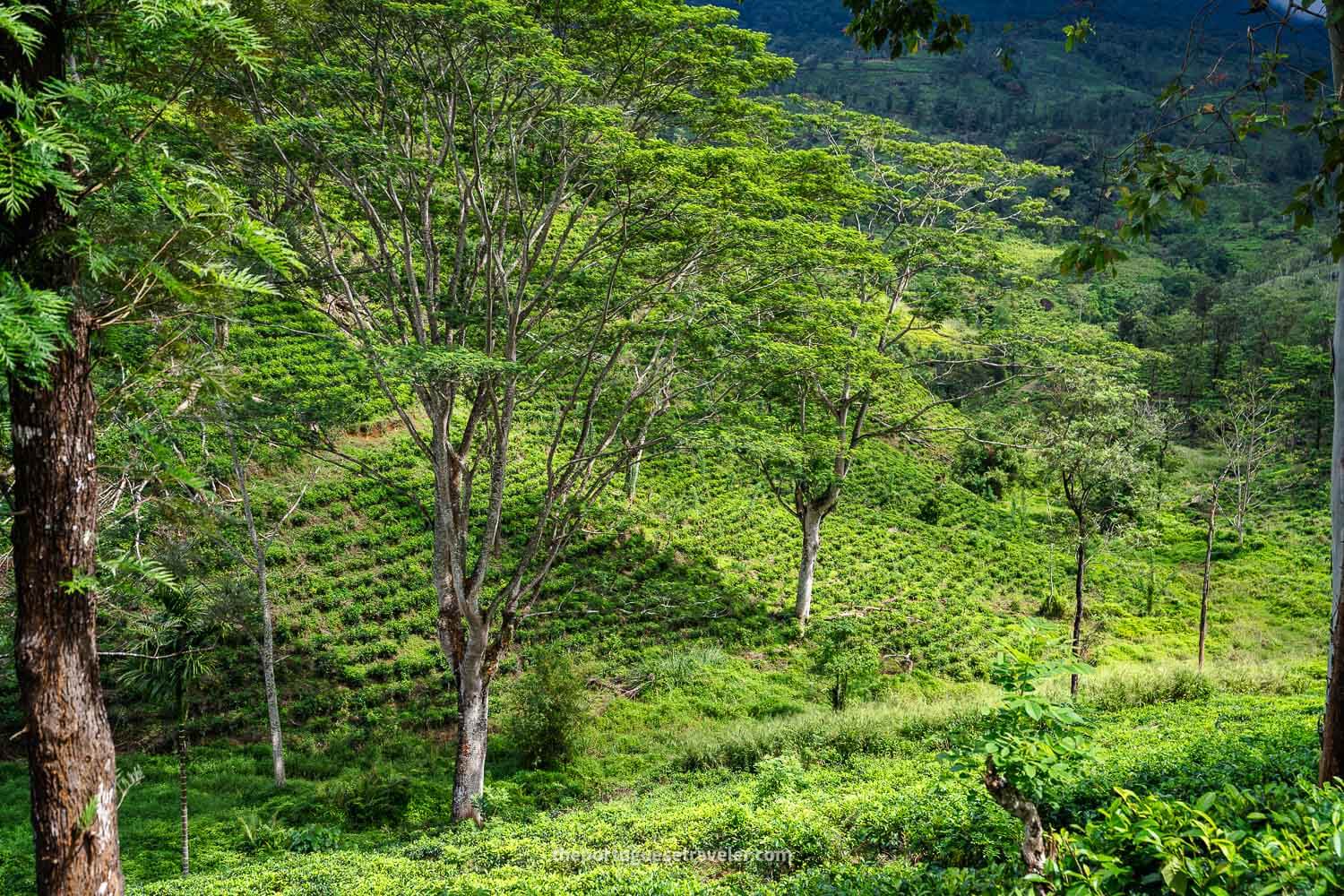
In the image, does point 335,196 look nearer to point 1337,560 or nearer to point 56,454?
point 56,454

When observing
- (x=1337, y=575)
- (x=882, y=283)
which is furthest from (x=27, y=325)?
(x=882, y=283)

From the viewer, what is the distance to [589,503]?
13719mm

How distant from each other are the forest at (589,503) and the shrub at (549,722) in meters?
0.09

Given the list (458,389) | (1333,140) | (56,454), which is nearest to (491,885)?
(56,454)

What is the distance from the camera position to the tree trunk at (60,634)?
3986 mm

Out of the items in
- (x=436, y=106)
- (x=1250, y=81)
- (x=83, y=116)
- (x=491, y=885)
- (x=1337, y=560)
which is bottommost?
(x=491, y=885)

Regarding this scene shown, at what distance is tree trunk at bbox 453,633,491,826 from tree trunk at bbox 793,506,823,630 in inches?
456

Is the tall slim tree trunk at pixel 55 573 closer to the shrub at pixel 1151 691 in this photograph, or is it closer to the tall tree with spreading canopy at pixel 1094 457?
the shrub at pixel 1151 691

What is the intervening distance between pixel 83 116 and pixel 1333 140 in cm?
635

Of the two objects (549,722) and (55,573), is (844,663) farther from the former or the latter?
(55,573)

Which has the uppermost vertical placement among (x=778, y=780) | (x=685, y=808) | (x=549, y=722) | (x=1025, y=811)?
(x=1025, y=811)

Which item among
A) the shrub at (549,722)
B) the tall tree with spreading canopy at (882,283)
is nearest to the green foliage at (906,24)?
the tall tree with spreading canopy at (882,283)

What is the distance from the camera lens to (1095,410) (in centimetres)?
1622

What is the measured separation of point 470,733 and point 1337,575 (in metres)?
11.0
